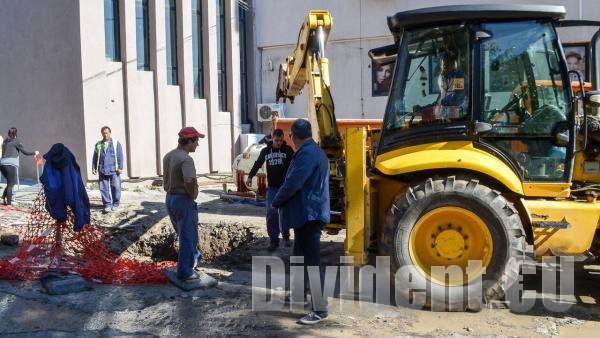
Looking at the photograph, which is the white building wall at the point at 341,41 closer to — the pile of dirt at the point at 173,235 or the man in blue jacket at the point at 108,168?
the man in blue jacket at the point at 108,168

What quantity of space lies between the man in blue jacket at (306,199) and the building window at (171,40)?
40.0ft

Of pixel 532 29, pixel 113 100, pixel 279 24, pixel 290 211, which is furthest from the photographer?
pixel 279 24

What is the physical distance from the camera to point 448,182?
544 cm

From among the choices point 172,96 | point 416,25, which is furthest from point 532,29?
point 172,96

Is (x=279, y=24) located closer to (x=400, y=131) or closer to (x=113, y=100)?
(x=113, y=100)

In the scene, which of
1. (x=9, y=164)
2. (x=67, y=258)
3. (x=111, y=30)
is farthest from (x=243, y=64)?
(x=67, y=258)

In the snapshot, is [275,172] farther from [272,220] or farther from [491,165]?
[491,165]

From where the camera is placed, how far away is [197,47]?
17844 mm

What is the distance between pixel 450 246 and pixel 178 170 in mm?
2843

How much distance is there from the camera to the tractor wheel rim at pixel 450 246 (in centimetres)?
548

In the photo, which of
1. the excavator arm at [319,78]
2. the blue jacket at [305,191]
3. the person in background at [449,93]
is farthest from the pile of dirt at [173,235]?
the person in background at [449,93]

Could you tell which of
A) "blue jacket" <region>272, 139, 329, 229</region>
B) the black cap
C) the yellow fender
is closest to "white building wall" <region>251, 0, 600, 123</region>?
the yellow fender

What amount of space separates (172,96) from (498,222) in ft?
41.5

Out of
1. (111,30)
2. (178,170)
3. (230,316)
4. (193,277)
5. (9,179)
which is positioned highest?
(111,30)
